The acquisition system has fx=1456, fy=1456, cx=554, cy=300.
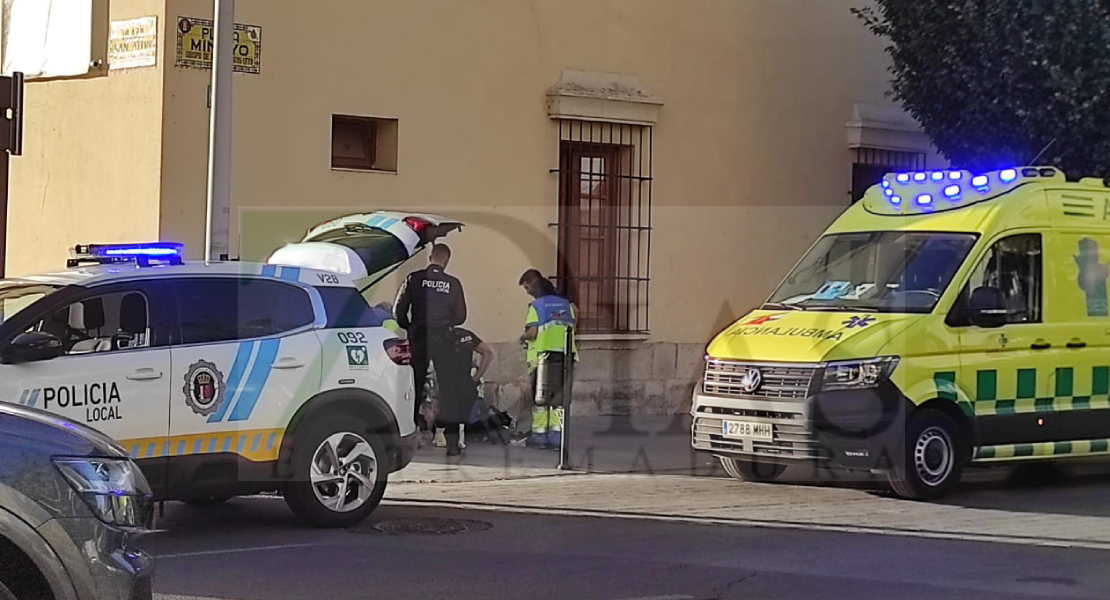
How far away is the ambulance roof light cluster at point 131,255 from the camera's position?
9383 mm

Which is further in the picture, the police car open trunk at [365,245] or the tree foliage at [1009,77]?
the tree foliage at [1009,77]

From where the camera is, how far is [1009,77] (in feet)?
49.4

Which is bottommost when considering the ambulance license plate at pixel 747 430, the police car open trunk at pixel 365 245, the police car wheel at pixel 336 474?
the police car wheel at pixel 336 474

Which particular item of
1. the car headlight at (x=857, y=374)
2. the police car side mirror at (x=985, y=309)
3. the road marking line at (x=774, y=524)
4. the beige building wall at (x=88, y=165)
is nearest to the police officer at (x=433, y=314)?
the beige building wall at (x=88, y=165)

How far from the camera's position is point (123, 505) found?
17.5 feet

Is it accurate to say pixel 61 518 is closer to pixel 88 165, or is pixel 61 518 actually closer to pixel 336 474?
pixel 336 474

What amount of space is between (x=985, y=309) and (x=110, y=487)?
806 cm

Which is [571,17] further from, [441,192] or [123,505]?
[123,505]

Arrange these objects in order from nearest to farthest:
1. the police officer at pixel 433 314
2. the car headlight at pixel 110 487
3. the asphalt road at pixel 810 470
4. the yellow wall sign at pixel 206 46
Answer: the car headlight at pixel 110 487 < the asphalt road at pixel 810 470 < the police officer at pixel 433 314 < the yellow wall sign at pixel 206 46

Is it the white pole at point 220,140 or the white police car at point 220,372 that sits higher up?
the white pole at point 220,140

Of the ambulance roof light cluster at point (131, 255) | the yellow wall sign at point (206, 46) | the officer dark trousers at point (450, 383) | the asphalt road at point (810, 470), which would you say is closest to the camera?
the ambulance roof light cluster at point (131, 255)

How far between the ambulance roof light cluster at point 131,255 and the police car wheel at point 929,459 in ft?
18.3

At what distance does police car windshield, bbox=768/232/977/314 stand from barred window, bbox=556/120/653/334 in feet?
13.8

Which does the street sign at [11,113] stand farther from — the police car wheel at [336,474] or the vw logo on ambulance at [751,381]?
the vw logo on ambulance at [751,381]
